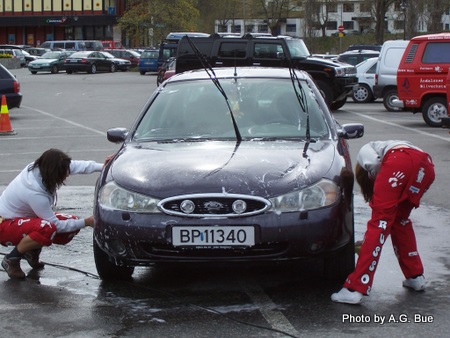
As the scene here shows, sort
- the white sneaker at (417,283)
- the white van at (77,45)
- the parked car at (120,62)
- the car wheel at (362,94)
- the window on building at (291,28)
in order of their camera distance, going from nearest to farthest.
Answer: the white sneaker at (417,283)
the car wheel at (362,94)
the parked car at (120,62)
the white van at (77,45)
the window on building at (291,28)

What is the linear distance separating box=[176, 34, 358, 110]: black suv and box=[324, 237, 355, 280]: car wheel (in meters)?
18.9

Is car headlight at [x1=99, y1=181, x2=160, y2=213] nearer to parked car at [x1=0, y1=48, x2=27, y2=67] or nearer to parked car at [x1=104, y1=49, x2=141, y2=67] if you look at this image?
parked car at [x1=104, y1=49, x2=141, y2=67]

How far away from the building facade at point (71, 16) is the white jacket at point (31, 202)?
87.8m

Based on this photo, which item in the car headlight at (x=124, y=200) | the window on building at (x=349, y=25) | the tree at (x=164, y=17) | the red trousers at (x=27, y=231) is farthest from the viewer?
the window on building at (x=349, y=25)

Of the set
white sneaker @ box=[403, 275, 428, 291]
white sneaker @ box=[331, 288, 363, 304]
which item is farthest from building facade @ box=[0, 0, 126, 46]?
white sneaker @ box=[331, 288, 363, 304]

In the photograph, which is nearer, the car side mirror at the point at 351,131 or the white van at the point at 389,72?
the car side mirror at the point at 351,131

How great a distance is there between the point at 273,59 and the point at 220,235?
20.8 meters

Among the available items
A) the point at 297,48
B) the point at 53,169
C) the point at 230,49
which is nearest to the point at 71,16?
the point at 230,49

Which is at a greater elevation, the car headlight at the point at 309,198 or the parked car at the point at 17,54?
the car headlight at the point at 309,198

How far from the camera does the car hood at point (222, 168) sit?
5.88 m

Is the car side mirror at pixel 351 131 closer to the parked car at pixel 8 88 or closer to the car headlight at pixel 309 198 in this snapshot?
the car headlight at pixel 309 198

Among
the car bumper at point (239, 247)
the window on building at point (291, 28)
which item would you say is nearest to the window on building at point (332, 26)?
the window on building at point (291, 28)

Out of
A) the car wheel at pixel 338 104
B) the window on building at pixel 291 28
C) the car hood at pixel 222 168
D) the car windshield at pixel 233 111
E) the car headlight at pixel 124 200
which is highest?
the window on building at pixel 291 28

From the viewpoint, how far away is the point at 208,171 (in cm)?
605
